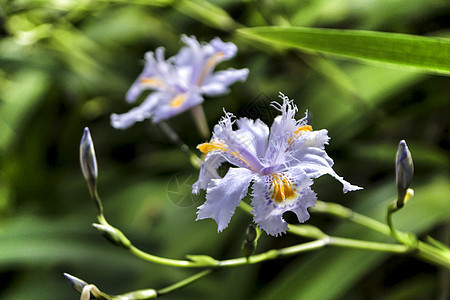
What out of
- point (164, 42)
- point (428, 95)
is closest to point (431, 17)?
point (428, 95)

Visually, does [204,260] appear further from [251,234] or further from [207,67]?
[207,67]

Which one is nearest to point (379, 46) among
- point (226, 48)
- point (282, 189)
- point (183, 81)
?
point (282, 189)

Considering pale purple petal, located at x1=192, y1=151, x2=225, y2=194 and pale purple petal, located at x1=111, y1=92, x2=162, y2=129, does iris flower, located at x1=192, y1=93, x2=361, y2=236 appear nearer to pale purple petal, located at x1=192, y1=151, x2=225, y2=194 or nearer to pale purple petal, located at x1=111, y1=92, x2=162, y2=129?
pale purple petal, located at x1=192, y1=151, x2=225, y2=194

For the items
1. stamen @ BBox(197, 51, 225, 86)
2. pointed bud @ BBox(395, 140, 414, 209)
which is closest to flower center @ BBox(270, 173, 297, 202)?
pointed bud @ BBox(395, 140, 414, 209)

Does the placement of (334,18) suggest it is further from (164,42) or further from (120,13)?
(120,13)

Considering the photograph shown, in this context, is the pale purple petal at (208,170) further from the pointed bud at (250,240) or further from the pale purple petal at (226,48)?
the pale purple petal at (226,48)

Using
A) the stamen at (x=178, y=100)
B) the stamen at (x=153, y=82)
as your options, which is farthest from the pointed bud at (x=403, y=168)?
the stamen at (x=153, y=82)
